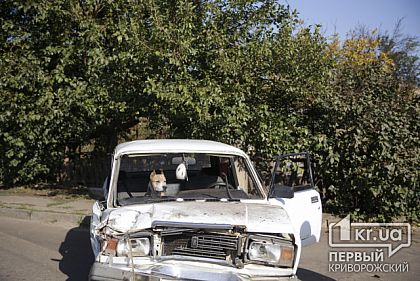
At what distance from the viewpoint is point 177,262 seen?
3.61 metres

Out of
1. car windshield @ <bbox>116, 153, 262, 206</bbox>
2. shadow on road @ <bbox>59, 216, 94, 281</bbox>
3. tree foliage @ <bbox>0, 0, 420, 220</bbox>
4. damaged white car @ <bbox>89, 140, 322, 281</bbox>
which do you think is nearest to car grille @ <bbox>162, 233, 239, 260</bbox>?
damaged white car @ <bbox>89, 140, 322, 281</bbox>

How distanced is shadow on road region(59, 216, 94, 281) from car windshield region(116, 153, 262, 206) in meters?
1.40

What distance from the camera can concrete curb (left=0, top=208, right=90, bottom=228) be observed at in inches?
356

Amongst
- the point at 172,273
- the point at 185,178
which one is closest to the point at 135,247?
the point at 172,273

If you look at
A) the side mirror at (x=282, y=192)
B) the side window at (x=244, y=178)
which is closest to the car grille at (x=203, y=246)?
the side mirror at (x=282, y=192)

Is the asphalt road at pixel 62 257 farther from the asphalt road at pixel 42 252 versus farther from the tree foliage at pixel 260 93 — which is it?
the tree foliage at pixel 260 93

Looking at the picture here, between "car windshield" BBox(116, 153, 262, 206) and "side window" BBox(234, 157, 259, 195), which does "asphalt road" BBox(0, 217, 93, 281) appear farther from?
"side window" BBox(234, 157, 259, 195)

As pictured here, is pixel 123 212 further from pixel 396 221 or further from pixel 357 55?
pixel 357 55

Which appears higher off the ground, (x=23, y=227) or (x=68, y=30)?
(x=68, y=30)

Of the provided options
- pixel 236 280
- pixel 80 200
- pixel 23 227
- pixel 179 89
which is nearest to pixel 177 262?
pixel 236 280

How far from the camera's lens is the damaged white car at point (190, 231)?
358cm

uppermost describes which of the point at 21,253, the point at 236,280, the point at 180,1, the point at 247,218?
the point at 180,1

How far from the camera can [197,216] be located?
12.6 feet

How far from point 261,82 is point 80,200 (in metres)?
5.55
